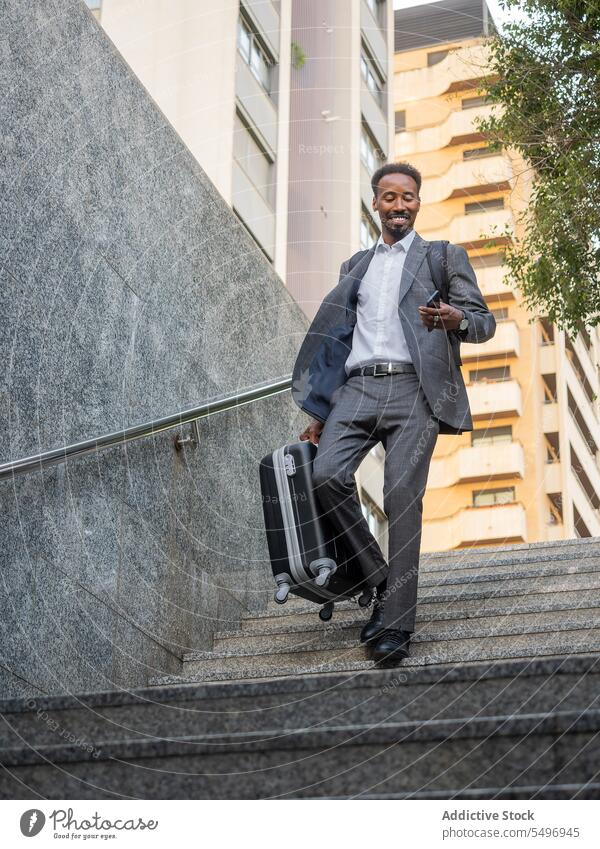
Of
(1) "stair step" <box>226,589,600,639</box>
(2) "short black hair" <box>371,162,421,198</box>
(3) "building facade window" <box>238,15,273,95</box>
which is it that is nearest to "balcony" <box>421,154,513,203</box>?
(3) "building facade window" <box>238,15,273,95</box>

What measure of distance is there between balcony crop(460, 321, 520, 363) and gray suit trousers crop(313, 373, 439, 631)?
28.6 m

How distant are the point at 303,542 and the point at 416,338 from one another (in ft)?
2.70

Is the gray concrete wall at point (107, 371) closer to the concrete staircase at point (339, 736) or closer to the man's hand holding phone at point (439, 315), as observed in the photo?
the concrete staircase at point (339, 736)

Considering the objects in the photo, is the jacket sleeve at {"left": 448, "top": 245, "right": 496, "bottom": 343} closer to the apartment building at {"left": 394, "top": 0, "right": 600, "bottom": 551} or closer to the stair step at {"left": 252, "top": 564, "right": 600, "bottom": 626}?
the stair step at {"left": 252, "top": 564, "right": 600, "bottom": 626}

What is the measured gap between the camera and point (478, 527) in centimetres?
4303

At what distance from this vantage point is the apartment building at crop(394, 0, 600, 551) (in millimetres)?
36812

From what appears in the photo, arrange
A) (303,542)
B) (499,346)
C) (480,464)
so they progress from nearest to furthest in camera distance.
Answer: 1. (303,542)
2. (499,346)
3. (480,464)

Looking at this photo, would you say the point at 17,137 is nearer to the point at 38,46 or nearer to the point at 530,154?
the point at 38,46

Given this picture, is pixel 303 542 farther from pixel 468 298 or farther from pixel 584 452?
pixel 584 452

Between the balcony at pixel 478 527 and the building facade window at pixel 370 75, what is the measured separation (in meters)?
18.7

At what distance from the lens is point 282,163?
1672 centimetres

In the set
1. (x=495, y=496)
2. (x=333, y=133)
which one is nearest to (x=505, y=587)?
(x=333, y=133)

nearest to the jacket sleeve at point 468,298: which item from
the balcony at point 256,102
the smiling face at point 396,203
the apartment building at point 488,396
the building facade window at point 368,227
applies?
the smiling face at point 396,203
